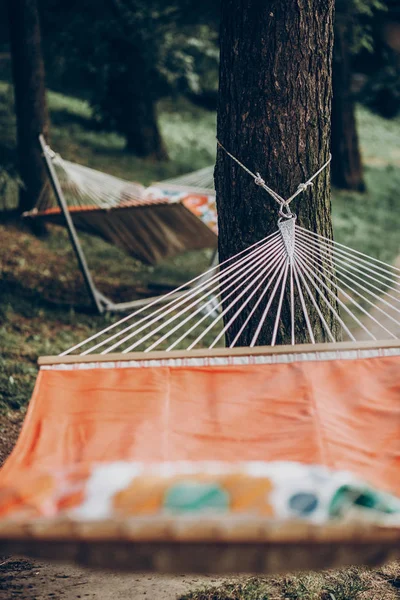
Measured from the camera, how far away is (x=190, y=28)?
8.13m

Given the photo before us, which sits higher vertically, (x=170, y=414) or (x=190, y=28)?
(x=190, y=28)

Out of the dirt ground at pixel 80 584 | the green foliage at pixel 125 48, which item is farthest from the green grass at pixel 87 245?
the dirt ground at pixel 80 584

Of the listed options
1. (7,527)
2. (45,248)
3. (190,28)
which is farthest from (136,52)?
(7,527)

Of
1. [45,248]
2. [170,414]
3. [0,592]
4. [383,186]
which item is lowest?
[0,592]

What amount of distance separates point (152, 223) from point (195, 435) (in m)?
2.75

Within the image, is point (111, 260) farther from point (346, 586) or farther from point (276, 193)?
point (346, 586)

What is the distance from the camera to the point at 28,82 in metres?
5.30

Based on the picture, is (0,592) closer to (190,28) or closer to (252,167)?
(252,167)

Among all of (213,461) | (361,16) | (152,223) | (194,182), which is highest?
(361,16)

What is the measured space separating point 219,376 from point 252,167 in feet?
2.85

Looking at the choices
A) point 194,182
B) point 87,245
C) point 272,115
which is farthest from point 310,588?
point 87,245

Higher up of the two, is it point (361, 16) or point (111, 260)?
point (361, 16)

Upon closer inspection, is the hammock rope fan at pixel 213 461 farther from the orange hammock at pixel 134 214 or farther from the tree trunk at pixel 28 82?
the tree trunk at pixel 28 82

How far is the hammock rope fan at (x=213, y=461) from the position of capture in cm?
124
